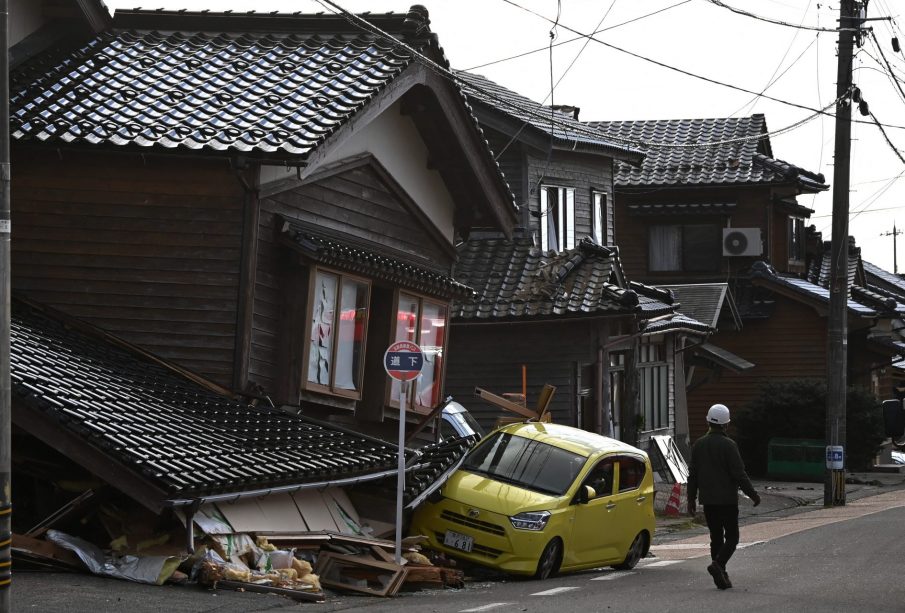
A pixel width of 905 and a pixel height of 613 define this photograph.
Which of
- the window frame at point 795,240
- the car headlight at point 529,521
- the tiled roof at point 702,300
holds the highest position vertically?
the window frame at point 795,240

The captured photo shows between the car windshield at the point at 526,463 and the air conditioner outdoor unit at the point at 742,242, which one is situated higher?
the air conditioner outdoor unit at the point at 742,242

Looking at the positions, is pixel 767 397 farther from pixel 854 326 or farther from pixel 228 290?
pixel 228 290

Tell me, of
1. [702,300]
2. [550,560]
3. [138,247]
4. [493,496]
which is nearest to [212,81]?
[138,247]

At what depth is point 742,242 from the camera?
1532 inches

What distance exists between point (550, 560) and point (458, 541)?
3.65ft

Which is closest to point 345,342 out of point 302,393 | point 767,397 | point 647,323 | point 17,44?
point 302,393

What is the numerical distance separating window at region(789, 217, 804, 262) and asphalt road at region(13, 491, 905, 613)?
932 inches

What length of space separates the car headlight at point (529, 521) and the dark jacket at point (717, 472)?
185cm

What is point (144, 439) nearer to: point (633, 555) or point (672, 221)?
point (633, 555)

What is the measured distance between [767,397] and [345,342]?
21.1m

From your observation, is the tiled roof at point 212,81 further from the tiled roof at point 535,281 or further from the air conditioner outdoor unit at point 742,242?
the air conditioner outdoor unit at point 742,242

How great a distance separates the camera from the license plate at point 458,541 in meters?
15.7

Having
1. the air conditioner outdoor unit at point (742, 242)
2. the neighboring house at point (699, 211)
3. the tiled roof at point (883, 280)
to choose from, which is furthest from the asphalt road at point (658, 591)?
the tiled roof at point (883, 280)

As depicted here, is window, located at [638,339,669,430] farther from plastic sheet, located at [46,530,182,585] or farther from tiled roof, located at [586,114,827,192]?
plastic sheet, located at [46,530,182,585]
